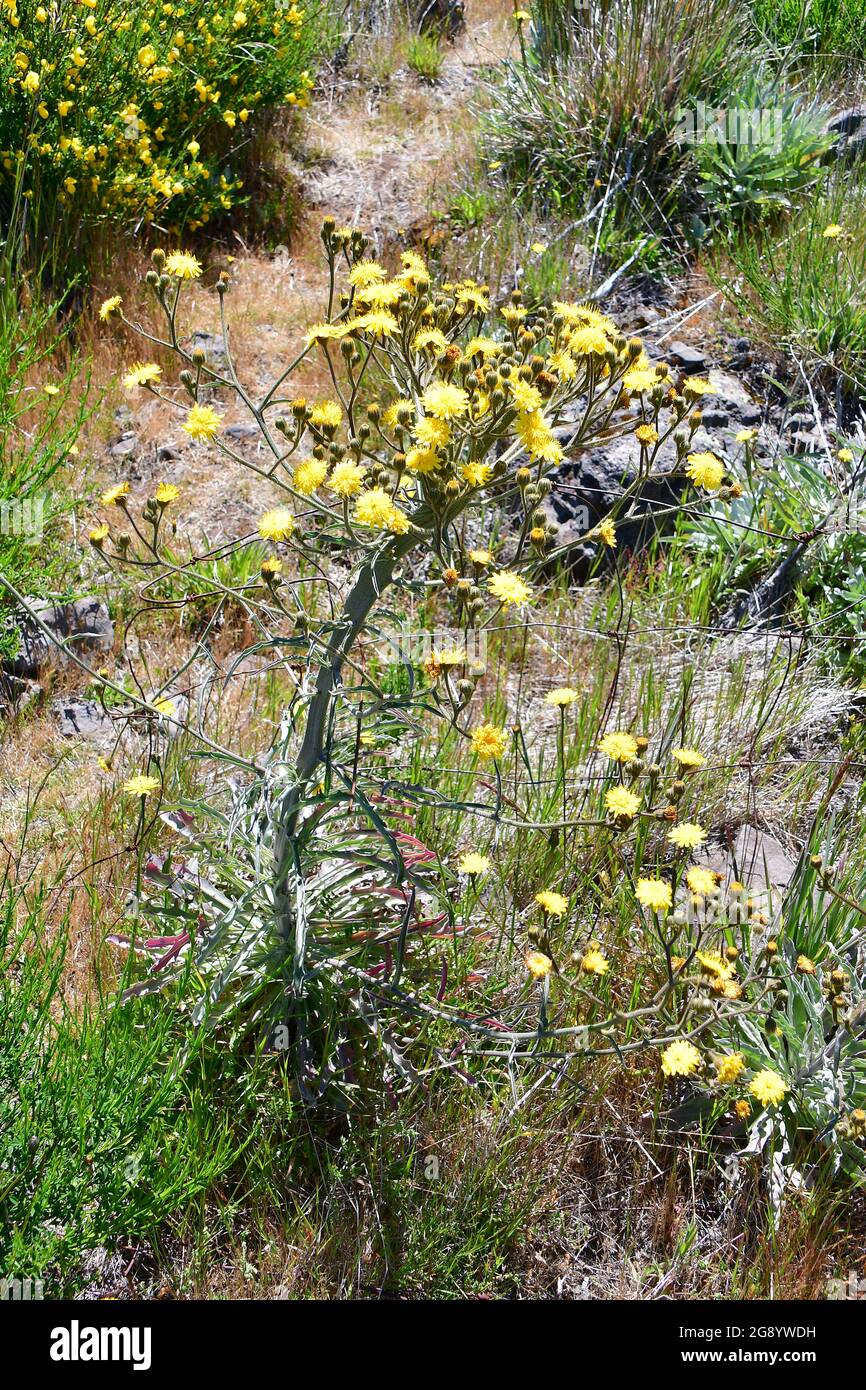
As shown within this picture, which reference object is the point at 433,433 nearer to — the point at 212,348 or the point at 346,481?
the point at 346,481

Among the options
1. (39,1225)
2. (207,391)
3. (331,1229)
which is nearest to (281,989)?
(331,1229)

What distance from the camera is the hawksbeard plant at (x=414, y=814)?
1.80 metres

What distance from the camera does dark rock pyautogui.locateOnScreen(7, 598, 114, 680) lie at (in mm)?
3223

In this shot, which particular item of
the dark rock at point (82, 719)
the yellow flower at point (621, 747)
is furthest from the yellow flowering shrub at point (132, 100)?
the yellow flower at point (621, 747)

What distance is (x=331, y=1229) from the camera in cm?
196

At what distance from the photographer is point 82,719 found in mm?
3139

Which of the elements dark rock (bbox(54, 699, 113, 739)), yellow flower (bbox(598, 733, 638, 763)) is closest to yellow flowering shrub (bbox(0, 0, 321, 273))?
dark rock (bbox(54, 699, 113, 739))

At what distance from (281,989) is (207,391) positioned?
3.14 meters

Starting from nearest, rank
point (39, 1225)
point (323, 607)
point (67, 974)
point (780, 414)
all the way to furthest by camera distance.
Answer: point (39, 1225), point (67, 974), point (323, 607), point (780, 414)

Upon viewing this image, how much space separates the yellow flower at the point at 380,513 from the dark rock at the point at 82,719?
5.45 feet

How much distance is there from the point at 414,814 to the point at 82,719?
47.8 inches

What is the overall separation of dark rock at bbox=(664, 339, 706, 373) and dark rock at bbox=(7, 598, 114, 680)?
2.54 m

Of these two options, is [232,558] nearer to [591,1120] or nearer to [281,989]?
[281,989]

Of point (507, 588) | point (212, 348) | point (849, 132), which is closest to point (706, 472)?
point (507, 588)
